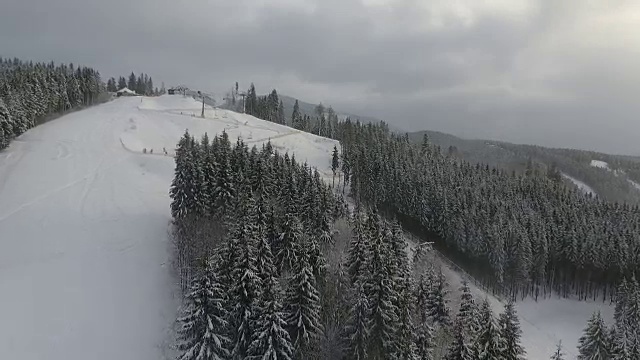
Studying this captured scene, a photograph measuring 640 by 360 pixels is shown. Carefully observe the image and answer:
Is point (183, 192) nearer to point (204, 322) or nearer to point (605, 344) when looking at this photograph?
point (204, 322)

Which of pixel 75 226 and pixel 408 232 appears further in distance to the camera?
pixel 408 232

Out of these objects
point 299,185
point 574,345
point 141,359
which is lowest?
point 574,345

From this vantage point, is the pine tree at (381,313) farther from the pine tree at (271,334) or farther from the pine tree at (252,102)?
the pine tree at (252,102)

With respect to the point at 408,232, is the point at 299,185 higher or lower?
higher

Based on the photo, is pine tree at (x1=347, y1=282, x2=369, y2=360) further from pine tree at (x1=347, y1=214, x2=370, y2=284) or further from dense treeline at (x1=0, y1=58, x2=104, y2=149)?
dense treeline at (x1=0, y1=58, x2=104, y2=149)

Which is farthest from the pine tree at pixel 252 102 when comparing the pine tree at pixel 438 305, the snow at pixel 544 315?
the pine tree at pixel 438 305

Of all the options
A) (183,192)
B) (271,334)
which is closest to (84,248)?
(183,192)

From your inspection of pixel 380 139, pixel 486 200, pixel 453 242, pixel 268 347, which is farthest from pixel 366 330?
pixel 380 139

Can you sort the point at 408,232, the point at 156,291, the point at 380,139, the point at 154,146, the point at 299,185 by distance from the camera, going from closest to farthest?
the point at 156,291
the point at 299,185
the point at 408,232
the point at 154,146
the point at 380,139

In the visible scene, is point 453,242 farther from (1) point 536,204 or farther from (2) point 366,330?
(2) point 366,330
